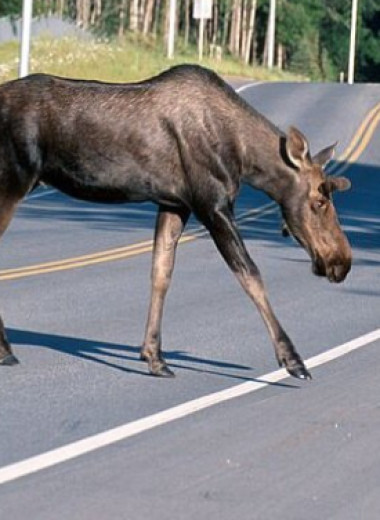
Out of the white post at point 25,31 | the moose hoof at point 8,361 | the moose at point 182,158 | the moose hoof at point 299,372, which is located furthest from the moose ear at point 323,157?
the white post at point 25,31

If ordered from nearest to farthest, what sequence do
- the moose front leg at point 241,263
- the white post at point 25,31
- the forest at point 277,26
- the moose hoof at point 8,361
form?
the moose front leg at point 241,263
the moose hoof at point 8,361
the white post at point 25,31
the forest at point 277,26

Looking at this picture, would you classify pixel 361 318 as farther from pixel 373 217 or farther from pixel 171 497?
pixel 373 217

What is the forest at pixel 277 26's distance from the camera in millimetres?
105000

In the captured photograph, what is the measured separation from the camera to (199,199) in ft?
35.6

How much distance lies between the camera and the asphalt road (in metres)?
8.00

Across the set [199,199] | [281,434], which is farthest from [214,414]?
[199,199]

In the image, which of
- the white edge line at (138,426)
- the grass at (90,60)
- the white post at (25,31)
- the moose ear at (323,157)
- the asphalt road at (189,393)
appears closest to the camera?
the asphalt road at (189,393)

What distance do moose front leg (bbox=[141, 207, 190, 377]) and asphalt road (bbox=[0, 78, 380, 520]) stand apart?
213 millimetres

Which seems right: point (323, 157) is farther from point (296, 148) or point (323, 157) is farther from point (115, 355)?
point (115, 355)

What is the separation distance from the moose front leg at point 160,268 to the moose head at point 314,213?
71 centimetres

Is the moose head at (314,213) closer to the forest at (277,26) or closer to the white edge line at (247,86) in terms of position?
the white edge line at (247,86)

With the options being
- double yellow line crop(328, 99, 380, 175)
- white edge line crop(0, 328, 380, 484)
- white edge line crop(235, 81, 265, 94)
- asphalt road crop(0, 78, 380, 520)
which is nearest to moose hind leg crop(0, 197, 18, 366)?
asphalt road crop(0, 78, 380, 520)

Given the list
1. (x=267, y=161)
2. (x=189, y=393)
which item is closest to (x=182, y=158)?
(x=267, y=161)

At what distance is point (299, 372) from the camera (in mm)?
10875
